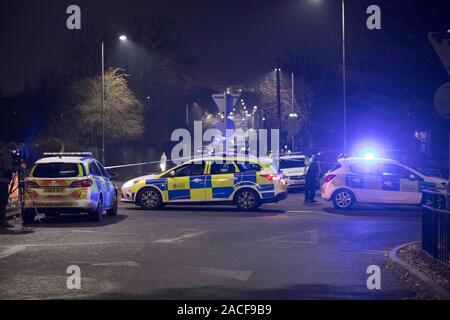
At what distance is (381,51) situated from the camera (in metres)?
30.2

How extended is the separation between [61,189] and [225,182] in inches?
193

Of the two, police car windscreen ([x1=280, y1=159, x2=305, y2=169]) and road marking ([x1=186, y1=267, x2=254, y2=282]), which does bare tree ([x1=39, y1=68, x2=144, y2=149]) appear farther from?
road marking ([x1=186, y1=267, x2=254, y2=282])

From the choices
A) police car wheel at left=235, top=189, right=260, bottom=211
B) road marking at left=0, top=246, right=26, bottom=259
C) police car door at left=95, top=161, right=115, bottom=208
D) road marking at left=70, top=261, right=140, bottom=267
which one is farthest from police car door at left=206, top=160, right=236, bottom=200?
road marking at left=70, top=261, right=140, bottom=267

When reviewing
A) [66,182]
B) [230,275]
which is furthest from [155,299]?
[66,182]

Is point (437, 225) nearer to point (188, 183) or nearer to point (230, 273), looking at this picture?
point (230, 273)

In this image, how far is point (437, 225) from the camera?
9.54 m

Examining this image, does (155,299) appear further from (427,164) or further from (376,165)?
(427,164)

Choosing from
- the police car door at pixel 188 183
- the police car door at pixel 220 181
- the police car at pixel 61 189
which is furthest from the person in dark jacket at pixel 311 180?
the police car at pixel 61 189

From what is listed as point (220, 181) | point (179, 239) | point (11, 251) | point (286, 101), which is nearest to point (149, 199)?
point (220, 181)

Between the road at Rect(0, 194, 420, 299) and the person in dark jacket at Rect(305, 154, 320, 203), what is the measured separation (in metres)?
2.84

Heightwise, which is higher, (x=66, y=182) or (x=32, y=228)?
(x=66, y=182)

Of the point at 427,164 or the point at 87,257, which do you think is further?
the point at 427,164

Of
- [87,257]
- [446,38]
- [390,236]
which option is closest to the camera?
[446,38]

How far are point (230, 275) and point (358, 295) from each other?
1.98 meters
